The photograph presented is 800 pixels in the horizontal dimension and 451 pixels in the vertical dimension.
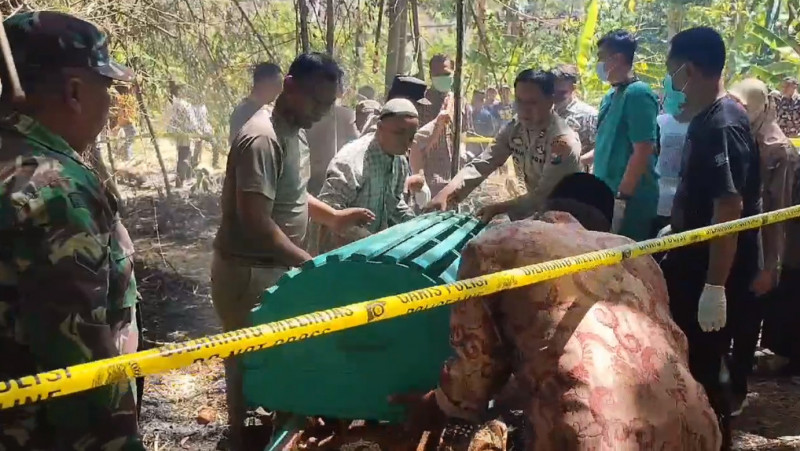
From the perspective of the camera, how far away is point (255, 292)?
3430 mm

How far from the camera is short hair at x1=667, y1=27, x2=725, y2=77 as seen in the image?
130 inches

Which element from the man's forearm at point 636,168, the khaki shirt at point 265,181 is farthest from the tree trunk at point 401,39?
the khaki shirt at point 265,181

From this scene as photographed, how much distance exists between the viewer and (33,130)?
1.60 m

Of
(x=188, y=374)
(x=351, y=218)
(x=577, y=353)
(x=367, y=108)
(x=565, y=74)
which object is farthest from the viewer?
(x=367, y=108)

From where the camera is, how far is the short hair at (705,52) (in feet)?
10.8

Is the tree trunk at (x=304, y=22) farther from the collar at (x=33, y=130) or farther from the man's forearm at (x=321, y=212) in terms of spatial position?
the collar at (x=33, y=130)

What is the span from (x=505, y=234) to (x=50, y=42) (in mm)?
1296

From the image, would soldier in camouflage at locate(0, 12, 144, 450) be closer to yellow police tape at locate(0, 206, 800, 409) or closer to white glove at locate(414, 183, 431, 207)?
yellow police tape at locate(0, 206, 800, 409)

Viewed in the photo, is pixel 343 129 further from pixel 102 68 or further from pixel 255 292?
pixel 102 68

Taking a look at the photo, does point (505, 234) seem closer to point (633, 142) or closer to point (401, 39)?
point (633, 142)

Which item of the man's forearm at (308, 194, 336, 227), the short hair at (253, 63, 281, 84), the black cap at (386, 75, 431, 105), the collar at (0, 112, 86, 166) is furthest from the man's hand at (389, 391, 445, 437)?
the short hair at (253, 63, 281, 84)

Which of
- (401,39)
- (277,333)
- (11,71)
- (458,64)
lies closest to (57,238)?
(11,71)

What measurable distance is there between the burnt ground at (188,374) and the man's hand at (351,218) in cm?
124

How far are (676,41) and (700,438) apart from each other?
7.30 feet
